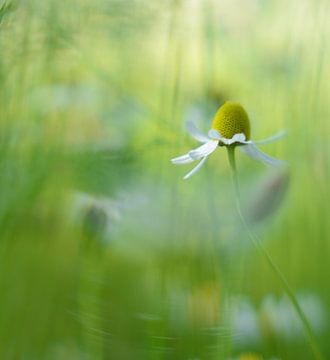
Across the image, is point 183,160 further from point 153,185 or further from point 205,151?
point 153,185

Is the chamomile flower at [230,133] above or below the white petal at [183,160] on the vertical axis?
above

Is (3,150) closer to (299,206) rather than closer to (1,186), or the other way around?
(1,186)

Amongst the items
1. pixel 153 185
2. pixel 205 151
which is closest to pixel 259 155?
pixel 205 151

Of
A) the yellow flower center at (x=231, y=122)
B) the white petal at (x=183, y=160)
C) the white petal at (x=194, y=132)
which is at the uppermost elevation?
the yellow flower center at (x=231, y=122)

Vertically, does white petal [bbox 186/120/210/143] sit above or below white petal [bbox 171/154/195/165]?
above

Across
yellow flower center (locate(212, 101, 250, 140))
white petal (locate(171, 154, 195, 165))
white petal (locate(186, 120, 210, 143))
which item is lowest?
white petal (locate(171, 154, 195, 165))
